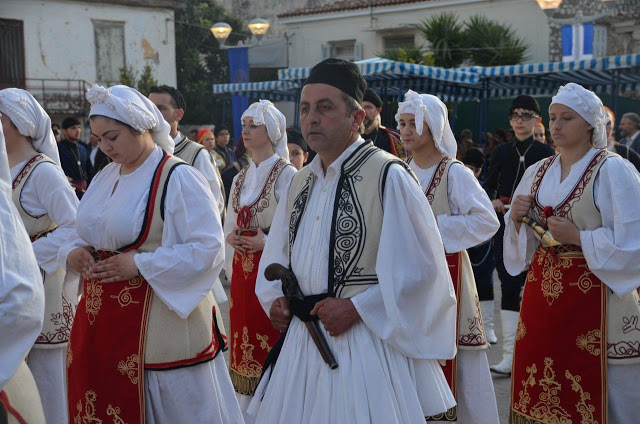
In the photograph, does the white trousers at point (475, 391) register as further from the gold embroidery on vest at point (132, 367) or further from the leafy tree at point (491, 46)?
the leafy tree at point (491, 46)

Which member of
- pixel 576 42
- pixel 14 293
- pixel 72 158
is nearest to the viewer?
pixel 14 293

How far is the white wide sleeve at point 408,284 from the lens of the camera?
2908mm

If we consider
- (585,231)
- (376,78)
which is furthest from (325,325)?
(376,78)

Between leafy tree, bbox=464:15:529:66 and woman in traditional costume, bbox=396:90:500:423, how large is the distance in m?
16.6

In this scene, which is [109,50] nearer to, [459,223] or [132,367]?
[459,223]

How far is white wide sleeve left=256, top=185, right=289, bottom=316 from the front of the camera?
3.31 meters

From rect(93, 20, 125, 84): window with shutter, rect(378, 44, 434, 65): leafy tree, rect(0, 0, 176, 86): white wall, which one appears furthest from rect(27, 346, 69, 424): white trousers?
rect(93, 20, 125, 84): window with shutter

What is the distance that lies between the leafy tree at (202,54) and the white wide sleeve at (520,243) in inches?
1010

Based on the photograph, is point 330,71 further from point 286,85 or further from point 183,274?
point 286,85

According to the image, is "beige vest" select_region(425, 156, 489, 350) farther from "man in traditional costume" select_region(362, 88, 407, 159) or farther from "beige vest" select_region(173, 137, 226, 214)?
"beige vest" select_region(173, 137, 226, 214)

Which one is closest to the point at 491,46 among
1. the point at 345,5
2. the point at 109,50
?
the point at 345,5

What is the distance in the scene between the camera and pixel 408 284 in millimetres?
2914

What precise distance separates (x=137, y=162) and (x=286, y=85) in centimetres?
1262

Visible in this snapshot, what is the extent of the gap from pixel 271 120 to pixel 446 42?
16193 mm
